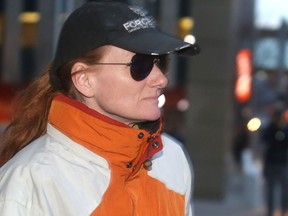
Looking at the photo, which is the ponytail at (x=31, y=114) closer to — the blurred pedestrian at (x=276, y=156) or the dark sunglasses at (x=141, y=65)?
the dark sunglasses at (x=141, y=65)

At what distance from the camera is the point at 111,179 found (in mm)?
→ 2662

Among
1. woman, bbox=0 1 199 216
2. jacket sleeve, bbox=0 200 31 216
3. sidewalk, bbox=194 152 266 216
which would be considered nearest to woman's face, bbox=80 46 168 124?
woman, bbox=0 1 199 216

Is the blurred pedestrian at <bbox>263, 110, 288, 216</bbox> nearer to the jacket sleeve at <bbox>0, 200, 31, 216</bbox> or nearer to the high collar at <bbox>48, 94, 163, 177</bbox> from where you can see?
the high collar at <bbox>48, 94, 163, 177</bbox>

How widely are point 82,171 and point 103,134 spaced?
0.39ft

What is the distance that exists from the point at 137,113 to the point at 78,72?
203 mm

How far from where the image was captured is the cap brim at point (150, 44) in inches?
103

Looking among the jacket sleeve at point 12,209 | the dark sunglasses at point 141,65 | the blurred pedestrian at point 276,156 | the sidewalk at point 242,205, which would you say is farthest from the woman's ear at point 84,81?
the sidewalk at point 242,205

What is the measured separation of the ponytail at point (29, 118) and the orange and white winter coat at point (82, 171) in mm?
108

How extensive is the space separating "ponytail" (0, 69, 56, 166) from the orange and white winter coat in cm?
11

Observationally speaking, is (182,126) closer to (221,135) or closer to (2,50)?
(221,135)

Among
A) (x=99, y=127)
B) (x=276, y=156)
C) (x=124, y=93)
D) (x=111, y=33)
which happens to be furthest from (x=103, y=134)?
(x=276, y=156)

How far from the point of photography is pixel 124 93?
2.71 m

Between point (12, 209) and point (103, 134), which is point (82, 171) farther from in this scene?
point (12, 209)

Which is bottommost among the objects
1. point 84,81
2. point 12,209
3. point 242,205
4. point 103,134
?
point 242,205
